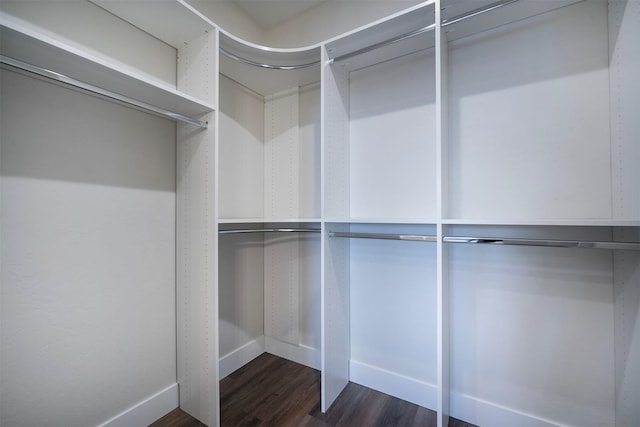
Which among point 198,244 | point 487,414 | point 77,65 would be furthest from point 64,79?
point 487,414

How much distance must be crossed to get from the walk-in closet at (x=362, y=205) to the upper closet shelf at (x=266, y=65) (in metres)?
0.02

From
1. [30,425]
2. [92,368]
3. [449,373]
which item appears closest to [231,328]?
[92,368]

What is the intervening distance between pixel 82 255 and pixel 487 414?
7.72ft

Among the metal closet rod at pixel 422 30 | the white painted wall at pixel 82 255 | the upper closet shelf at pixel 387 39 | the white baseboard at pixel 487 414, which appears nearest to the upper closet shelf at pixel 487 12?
the metal closet rod at pixel 422 30

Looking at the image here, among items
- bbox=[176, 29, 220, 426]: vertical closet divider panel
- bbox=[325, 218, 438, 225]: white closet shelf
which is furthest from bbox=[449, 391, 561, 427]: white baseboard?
bbox=[176, 29, 220, 426]: vertical closet divider panel

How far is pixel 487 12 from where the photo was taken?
1.37 meters

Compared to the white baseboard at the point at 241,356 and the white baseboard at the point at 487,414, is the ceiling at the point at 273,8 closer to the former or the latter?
the white baseboard at the point at 241,356

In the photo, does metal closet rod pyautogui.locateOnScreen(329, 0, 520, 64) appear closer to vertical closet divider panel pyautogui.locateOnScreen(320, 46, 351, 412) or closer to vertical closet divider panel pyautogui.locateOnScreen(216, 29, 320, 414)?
vertical closet divider panel pyautogui.locateOnScreen(320, 46, 351, 412)

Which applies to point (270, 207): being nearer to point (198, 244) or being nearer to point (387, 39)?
point (198, 244)

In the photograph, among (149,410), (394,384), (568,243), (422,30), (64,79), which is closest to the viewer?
(64,79)

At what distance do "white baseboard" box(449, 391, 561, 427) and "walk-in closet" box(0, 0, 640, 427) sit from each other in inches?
0.5

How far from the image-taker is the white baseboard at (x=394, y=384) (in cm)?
171

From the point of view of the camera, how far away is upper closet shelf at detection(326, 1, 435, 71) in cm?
143

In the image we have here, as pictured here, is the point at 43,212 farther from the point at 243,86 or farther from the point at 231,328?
the point at 243,86
